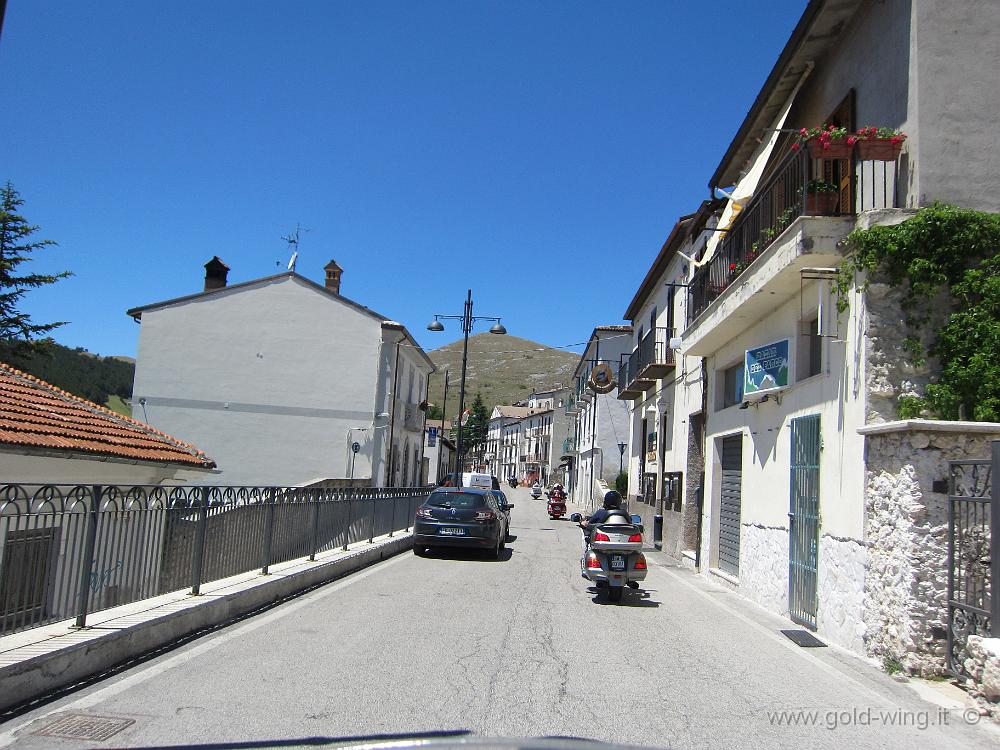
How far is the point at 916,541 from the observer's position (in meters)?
6.87

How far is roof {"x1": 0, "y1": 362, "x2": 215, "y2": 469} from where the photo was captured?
34.1ft

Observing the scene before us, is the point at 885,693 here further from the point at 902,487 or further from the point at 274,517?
the point at 274,517

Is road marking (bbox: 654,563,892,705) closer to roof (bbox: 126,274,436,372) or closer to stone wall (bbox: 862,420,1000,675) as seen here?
stone wall (bbox: 862,420,1000,675)

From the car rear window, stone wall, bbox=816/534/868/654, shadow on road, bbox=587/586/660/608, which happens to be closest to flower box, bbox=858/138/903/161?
stone wall, bbox=816/534/868/654

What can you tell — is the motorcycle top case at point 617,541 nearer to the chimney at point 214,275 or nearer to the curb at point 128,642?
the curb at point 128,642

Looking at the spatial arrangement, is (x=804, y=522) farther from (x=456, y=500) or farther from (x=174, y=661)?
(x=456, y=500)

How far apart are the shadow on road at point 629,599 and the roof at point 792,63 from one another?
27.0 feet

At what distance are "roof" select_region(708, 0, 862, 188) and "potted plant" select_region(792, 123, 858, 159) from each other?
2308 mm

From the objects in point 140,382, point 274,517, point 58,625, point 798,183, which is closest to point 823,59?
point 798,183

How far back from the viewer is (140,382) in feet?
99.4

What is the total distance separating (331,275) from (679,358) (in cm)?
2091

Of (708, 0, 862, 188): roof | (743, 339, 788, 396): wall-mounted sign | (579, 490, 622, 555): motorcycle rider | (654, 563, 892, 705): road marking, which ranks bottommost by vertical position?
(654, 563, 892, 705): road marking

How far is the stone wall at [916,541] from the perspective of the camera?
678cm

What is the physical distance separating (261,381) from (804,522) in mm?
24744
